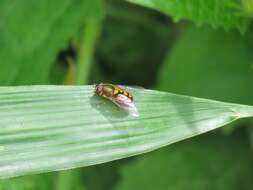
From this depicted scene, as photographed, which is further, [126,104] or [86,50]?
[86,50]

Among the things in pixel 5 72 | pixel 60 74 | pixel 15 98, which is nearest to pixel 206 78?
pixel 60 74

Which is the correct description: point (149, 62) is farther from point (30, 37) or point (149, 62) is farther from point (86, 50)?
point (30, 37)

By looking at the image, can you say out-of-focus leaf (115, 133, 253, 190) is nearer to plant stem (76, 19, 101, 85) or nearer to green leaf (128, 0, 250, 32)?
plant stem (76, 19, 101, 85)

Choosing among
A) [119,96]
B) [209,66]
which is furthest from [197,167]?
[119,96]

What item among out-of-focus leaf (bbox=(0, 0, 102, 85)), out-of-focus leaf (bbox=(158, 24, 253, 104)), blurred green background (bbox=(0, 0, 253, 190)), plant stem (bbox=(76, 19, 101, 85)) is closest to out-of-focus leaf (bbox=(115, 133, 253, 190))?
blurred green background (bbox=(0, 0, 253, 190))

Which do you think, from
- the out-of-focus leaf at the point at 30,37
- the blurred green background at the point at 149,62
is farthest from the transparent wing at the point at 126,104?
the out-of-focus leaf at the point at 30,37

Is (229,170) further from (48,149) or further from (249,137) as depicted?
(48,149)
